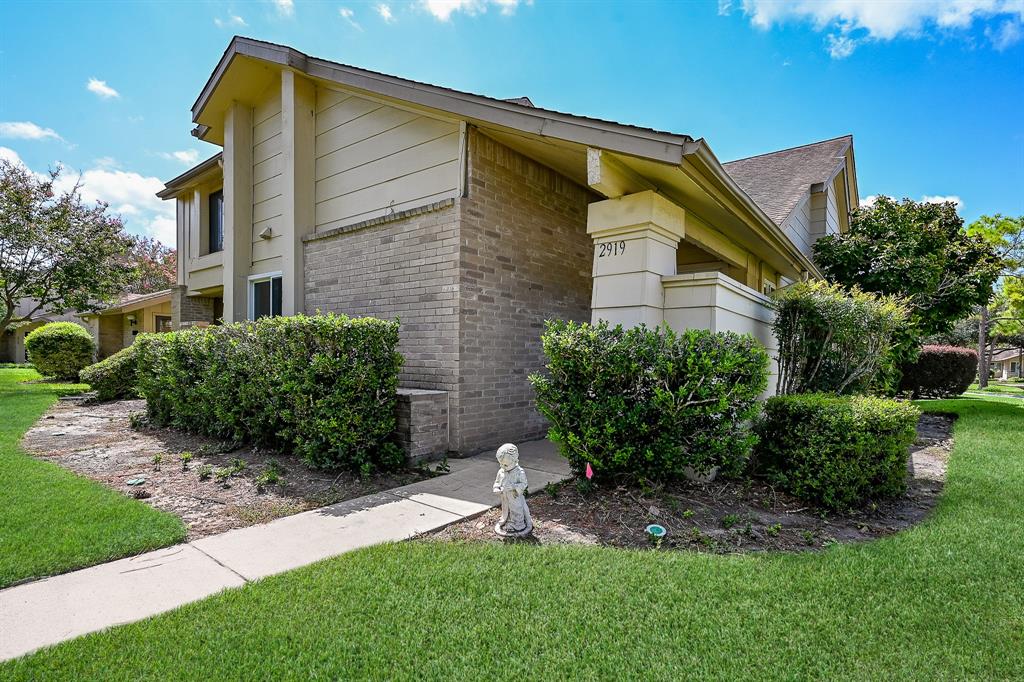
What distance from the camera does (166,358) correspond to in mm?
7629

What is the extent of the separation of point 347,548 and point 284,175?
268 inches

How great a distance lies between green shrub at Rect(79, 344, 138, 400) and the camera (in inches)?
439

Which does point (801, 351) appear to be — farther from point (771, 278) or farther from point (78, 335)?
point (78, 335)

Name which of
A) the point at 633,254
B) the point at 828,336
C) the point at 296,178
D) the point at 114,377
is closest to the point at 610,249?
the point at 633,254

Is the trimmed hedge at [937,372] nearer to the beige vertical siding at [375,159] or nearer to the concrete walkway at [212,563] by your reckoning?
the beige vertical siding at [375,159]

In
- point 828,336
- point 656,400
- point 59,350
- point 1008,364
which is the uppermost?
point 828,336

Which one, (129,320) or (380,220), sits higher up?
(380,220)

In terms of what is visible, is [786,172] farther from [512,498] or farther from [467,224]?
[512,498]

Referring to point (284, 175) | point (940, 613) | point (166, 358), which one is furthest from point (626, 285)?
point (166, 358)

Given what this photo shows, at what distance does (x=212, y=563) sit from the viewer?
3221 mm

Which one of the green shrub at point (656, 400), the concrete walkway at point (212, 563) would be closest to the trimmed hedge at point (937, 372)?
the green shrub at point (656, 400)

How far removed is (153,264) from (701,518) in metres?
42.5

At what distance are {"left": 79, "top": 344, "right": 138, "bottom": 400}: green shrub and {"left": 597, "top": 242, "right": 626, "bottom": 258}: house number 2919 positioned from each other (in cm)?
1093

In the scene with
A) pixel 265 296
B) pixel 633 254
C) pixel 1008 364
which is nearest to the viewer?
pixel 633 254
